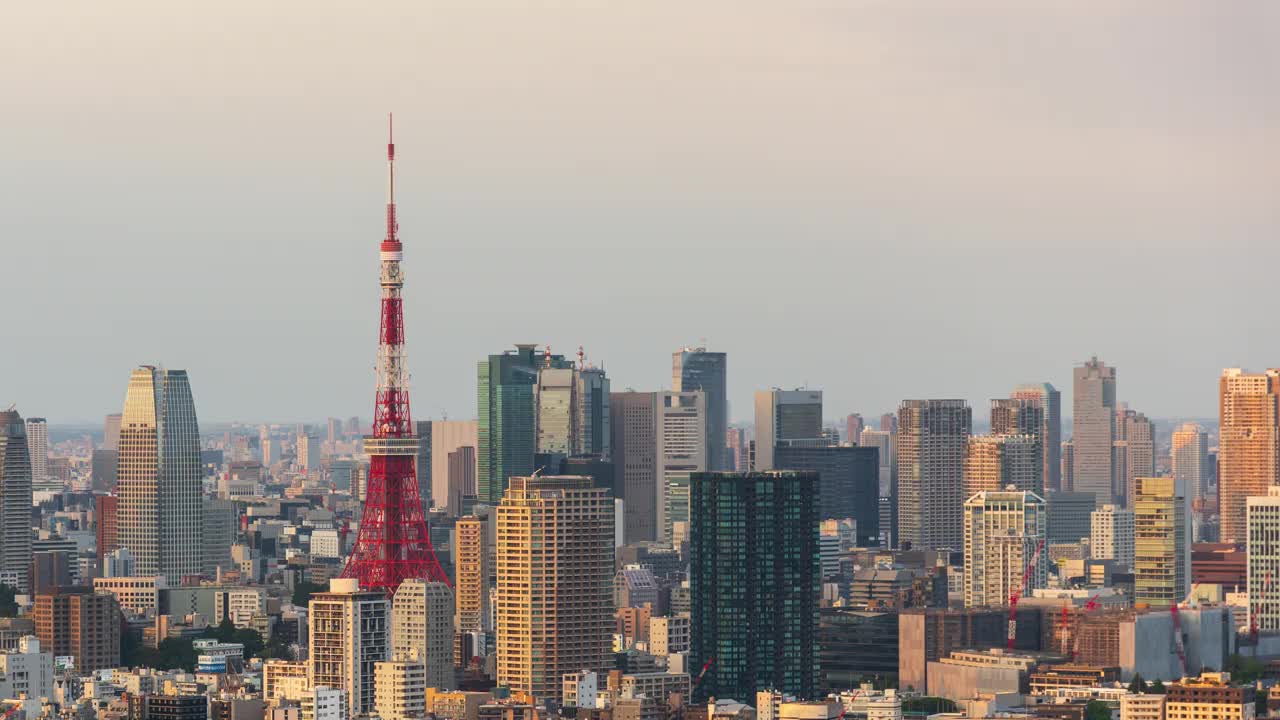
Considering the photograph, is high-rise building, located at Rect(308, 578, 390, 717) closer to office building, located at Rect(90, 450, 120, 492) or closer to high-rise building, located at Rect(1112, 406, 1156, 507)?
office building, located at Rect(90, 450, 120, 492)

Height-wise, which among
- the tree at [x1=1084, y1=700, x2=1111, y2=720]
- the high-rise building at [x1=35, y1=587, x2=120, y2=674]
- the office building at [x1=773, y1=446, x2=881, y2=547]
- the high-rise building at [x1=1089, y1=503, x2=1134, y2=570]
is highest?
Answer: the office building at [x1=773, y1=446, x2=881, y2=547]

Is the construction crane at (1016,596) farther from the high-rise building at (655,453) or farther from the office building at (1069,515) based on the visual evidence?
the high-rise building at (655,453)

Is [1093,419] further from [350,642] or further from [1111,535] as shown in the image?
[350,642]

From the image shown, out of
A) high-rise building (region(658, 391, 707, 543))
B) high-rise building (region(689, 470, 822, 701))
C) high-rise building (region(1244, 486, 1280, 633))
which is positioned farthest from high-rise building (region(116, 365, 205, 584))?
high-rise building (region(1244, 486, 1280, 633))

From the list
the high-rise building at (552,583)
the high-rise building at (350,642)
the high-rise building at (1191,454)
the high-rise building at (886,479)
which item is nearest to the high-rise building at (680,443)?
the high-rise building at (886,479)

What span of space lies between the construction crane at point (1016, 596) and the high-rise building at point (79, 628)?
1902 cm

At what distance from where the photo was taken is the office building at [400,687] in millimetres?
58219

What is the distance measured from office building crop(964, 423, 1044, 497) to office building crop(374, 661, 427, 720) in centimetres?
4476

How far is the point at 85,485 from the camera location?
124m

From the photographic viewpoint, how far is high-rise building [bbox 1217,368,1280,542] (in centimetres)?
10175

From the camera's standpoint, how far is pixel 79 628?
70125 mm

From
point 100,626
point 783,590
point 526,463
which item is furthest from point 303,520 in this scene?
point 783,590

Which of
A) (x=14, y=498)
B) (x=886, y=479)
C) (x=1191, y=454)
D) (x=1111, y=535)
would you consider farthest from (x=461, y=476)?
(x=1191, y=454)

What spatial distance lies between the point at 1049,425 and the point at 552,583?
57523 millimetres
